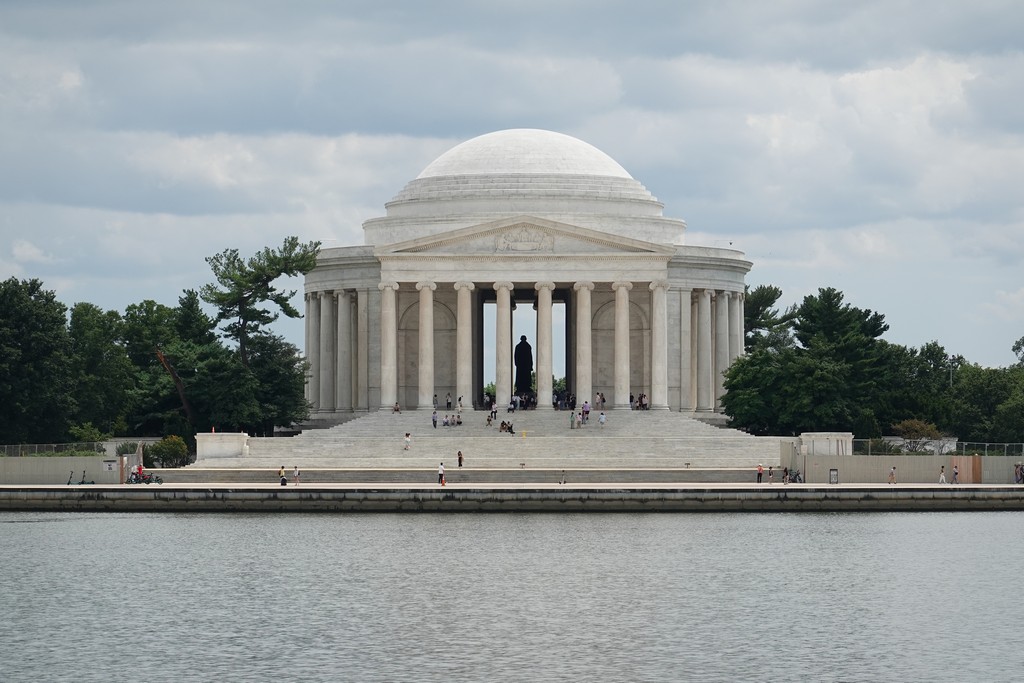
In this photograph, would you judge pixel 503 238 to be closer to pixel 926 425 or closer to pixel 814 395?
pixel 814 395

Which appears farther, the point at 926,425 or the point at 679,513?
the point at 926,425

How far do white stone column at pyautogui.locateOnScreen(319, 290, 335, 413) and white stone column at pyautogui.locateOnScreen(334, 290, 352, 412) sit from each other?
1204 mm

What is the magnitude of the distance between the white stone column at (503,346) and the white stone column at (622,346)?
4785mm

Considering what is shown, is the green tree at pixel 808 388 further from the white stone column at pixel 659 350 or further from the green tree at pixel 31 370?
the green tree at pixel 31 370

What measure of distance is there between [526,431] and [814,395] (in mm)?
17932

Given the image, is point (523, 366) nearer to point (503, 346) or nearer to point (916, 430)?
point (503, 346)

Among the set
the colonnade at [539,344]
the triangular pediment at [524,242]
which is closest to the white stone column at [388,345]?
the colonnade at [539,344]

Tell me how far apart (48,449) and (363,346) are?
2885cm

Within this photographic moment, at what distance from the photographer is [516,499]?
85375 mm

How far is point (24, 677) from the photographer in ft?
152

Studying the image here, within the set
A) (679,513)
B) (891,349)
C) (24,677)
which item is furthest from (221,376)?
(24,677)

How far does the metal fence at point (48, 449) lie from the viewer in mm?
98938

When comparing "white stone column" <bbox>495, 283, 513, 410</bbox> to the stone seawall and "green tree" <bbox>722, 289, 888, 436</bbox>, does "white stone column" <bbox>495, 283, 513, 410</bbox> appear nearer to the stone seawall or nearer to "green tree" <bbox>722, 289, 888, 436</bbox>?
"green tree" <bbox>722, 289, 888, 436</bbox>

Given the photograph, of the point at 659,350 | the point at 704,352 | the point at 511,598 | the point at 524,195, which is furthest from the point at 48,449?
the point at 511,598
